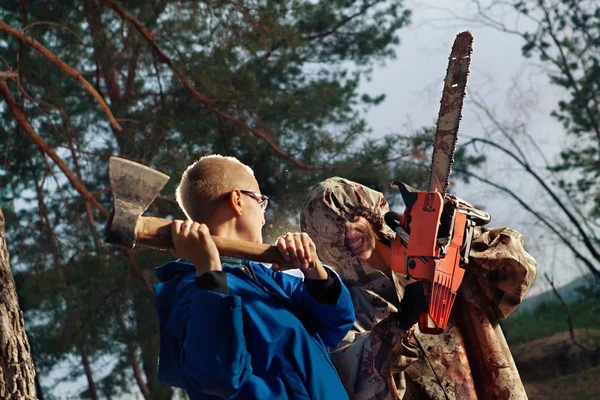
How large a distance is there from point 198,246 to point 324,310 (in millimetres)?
392

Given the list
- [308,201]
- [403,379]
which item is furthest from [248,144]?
[403,379]

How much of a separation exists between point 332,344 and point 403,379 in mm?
574

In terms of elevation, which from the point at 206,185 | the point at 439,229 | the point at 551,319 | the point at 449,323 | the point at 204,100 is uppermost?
the point at 204,100

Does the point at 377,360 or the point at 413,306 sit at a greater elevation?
the point at 413,306

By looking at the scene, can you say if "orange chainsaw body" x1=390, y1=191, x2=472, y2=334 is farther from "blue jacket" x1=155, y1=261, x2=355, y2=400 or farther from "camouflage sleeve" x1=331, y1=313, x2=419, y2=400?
"blue jacket" x1=155, y1=261, x2=355, y2=400

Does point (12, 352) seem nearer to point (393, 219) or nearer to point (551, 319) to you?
Answer: point (393, 219)

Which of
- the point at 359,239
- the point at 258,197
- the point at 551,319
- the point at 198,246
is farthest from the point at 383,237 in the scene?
the point at 551,319

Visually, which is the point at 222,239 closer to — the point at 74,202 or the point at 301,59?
the point at 74,202

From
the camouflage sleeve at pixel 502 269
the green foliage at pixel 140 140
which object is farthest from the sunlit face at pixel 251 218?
the green foliage at pixel 140 140

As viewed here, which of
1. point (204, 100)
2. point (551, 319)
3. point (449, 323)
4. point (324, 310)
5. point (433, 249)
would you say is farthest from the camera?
point (551, 319)

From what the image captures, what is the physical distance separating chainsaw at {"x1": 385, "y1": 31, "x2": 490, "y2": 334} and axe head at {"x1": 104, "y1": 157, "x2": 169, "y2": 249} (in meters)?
0.91

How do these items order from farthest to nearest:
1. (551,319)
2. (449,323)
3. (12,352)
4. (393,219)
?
(551,319)
(12,352)
(449,323)
(393,219)

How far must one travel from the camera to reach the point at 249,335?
198 cm

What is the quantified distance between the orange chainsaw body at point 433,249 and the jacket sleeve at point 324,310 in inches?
17.0
